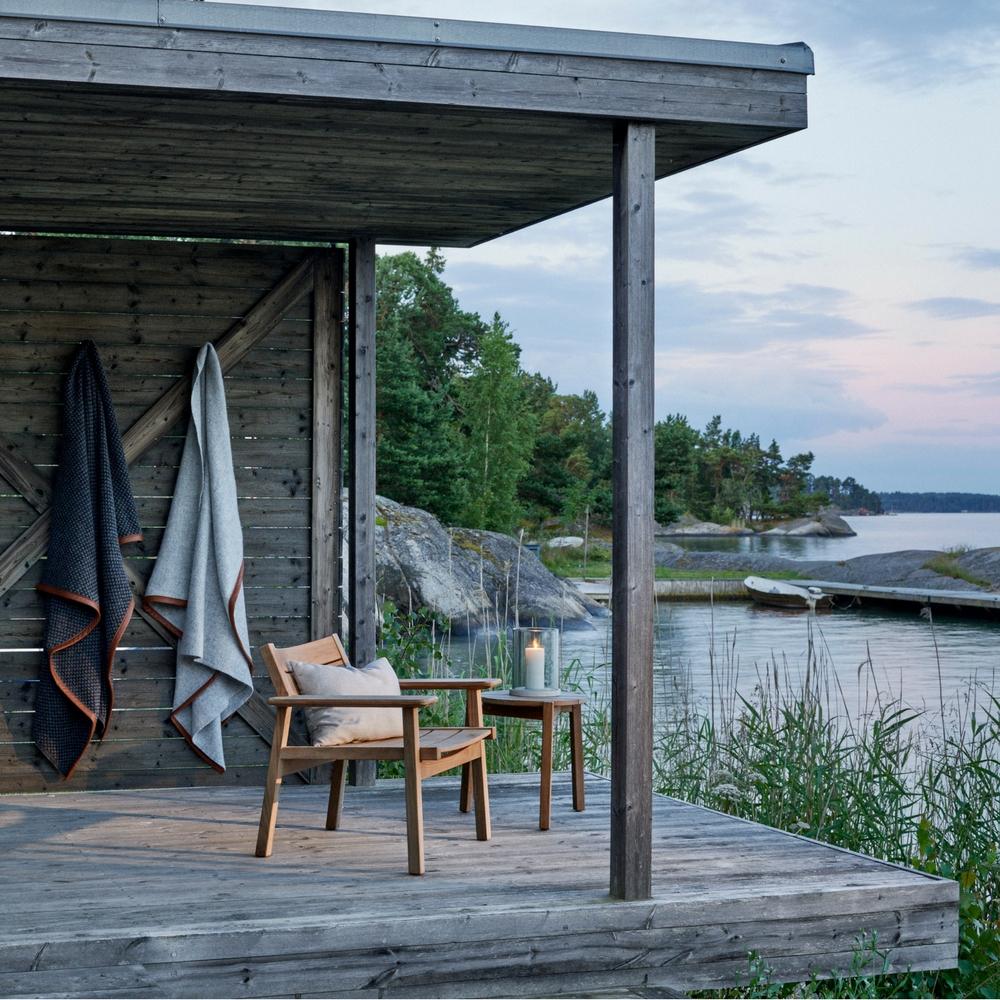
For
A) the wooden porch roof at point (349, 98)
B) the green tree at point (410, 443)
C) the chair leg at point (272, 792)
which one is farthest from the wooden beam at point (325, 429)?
the green tree at point (410, 443)

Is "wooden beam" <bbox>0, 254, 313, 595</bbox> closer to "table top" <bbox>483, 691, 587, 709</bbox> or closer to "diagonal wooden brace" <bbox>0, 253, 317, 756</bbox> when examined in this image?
"diagonal wooden brace" <bbox>0, 253, 317, 756</bbox>

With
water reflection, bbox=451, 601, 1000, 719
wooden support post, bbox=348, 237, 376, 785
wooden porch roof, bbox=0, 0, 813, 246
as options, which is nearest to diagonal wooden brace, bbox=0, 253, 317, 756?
wooden support post, bbox=348, 237, 376, 785

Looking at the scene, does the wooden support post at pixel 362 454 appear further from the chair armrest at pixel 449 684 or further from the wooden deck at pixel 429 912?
the wooden deck at pixel 429 912

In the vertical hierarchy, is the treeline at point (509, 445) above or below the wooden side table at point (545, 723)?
above

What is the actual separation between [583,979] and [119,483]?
3.00 metres

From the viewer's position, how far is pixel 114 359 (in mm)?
5785

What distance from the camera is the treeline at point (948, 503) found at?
20.8m

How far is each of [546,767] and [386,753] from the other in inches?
33.3

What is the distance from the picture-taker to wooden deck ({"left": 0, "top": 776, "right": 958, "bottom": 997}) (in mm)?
3447

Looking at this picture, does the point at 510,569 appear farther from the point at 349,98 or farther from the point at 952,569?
the point at 952,569

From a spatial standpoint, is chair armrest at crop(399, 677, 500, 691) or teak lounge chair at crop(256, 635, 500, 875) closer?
teak lounge chair at crop(256, 635, 500, 875)

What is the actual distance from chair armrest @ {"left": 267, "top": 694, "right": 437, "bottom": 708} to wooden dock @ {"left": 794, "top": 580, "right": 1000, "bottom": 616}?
1396cm

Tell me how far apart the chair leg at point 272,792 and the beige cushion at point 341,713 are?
0.72 ft

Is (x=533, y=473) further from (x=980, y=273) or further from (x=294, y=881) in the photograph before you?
(x=294, y=881)
